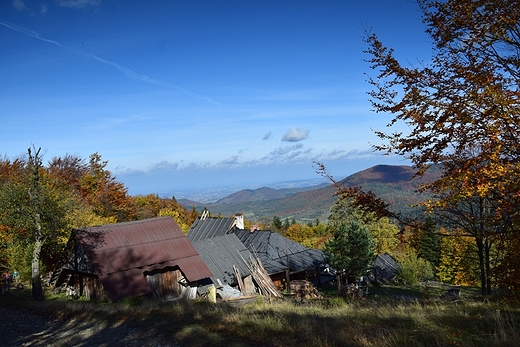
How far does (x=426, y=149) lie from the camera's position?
8008mm

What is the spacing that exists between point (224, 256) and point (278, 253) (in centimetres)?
649

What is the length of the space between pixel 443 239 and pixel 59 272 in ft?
164

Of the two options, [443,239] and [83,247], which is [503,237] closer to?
[83,247]

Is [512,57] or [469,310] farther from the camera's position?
[469,310]

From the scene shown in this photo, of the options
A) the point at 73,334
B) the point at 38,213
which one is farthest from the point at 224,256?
the point at 73,334

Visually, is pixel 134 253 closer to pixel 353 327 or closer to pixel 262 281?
pixel 262 281

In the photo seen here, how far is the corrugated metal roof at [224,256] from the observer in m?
29.3

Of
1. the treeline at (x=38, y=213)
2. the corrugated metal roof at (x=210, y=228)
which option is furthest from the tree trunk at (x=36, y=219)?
the corrugated metal roof at (x=210, y=228)

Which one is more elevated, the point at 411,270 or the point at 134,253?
Result: the point at 134,253

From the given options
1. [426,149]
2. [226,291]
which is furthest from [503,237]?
[226,291]

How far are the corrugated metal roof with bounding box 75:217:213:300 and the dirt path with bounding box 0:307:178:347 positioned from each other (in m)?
7.25

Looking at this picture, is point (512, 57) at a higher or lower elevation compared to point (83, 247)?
higher

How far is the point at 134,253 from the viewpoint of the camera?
78.4 ft

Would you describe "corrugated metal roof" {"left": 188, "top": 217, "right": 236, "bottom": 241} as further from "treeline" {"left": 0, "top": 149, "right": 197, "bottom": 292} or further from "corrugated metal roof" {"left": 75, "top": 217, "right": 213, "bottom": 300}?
"corrugated metal roof" {"left": 75, "top": 217, "right": 213, "bottom": 300}
